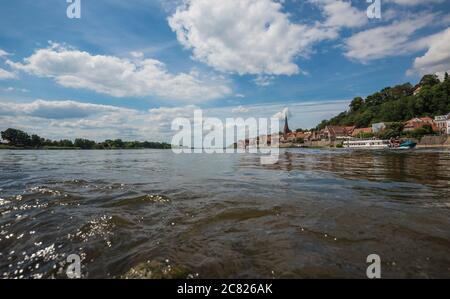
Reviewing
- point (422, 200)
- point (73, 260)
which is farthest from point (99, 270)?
point (422, 200)

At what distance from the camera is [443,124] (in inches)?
4072

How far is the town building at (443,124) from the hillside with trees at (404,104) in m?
16.6

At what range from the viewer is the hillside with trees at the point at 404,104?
124 metres

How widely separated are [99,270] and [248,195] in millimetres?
4866

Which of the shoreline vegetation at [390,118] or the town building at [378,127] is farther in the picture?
the town building at [378,127]

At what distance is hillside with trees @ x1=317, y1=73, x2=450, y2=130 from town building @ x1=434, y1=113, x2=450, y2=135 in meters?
16.6

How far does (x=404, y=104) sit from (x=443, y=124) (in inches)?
1317

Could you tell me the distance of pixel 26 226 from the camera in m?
4.80

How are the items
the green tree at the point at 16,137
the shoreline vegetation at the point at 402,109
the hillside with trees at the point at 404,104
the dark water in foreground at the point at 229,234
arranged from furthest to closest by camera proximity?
1. the hillside with trees at the point at 404,104
2. the green tree at the point at 16,137
3. the shoreline vegetation at the point at 402,109
4. the dark water in foreground at the point at 229,234

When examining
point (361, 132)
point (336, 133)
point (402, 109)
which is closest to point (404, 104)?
point (402, 109)

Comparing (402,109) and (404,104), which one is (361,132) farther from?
(404,104)

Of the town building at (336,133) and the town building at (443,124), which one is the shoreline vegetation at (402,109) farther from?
the town building at (336,133)

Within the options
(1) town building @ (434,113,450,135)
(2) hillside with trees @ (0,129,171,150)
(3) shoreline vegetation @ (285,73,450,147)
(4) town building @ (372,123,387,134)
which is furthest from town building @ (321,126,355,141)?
(2) hillside with trees @ (0,129,171,150)

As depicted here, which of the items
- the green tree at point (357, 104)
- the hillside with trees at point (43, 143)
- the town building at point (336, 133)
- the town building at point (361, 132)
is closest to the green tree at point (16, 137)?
the hillside with trees at point (43, 143)
